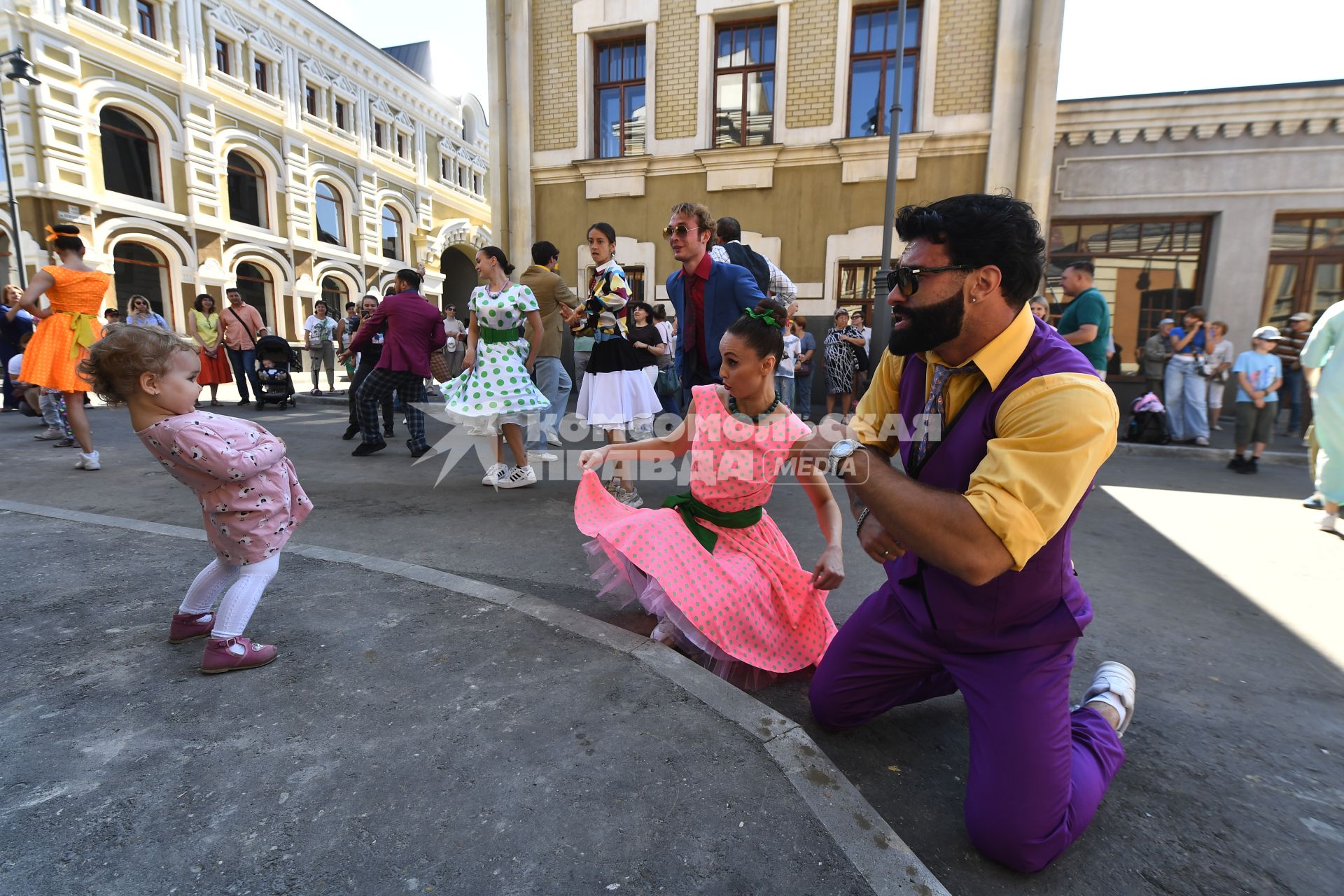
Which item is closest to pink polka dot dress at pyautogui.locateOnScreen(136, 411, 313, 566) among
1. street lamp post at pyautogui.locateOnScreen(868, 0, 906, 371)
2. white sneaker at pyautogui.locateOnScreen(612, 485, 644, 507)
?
white sneaker at pyautogui.locateOnScreen(612, 485, 644, 507)

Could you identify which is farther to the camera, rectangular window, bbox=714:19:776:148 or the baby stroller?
rectangular window, bbox=714:19:776:148

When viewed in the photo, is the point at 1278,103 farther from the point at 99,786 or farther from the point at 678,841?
the point at 99,786

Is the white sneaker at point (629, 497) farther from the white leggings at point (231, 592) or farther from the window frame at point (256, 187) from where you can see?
the window frame at point (256, 187)

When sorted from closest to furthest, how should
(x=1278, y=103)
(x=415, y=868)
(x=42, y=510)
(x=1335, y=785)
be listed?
(x=415, y=868)
(x=1335, y=785)
(x=42, y=510)
(x=1278, y=103)

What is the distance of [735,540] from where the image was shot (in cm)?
296

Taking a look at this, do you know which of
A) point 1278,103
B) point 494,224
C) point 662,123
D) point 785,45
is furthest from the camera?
point 494,224

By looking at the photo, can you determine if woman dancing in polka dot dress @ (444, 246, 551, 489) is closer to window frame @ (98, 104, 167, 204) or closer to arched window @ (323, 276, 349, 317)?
window frame @ (98, 104, 167, 204)

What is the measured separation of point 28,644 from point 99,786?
50.5 inches

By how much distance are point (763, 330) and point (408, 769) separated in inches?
81.0

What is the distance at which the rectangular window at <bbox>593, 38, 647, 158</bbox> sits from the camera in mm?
14102

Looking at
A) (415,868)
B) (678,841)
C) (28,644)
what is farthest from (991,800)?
(28,644)

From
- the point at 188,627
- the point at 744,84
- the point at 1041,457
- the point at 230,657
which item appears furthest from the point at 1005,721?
the point at 744,84

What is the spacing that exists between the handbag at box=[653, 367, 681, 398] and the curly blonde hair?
23.9ft

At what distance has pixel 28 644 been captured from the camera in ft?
8.68
